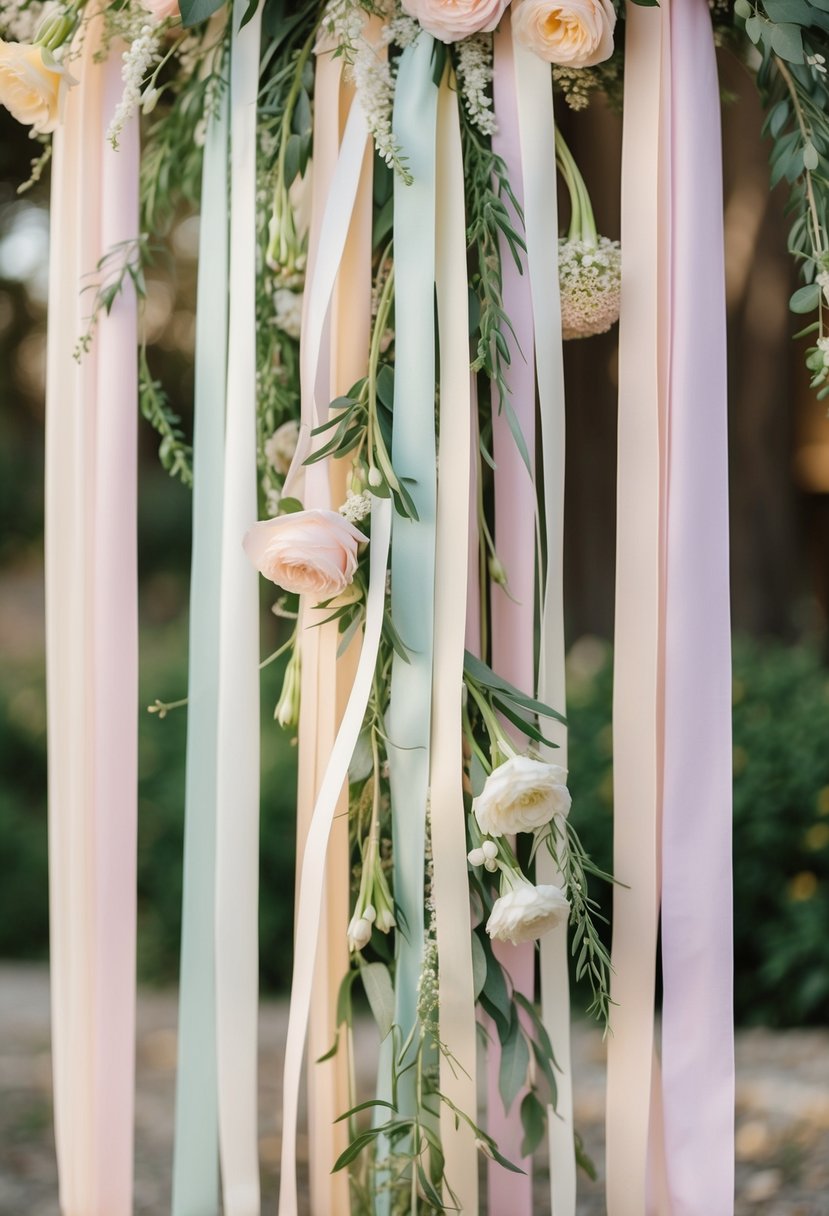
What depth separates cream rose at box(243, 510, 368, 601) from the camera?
98 centimetres

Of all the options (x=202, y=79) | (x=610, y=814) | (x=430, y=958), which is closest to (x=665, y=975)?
(x=430, y=958)

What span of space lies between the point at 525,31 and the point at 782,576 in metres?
3.05

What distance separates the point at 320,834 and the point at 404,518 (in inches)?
14.0

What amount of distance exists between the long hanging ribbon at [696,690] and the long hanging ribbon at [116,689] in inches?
25.4

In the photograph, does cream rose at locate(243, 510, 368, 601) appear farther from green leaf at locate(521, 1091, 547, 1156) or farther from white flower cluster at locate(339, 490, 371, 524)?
green leaf at locate(521, 1091, 547, 1156)

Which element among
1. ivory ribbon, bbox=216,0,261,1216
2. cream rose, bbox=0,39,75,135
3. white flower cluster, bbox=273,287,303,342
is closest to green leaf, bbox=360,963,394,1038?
ivory ribbon, bbox=216,0,261,1216

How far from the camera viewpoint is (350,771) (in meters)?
1.12

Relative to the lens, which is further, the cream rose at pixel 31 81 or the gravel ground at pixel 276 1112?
the gravel ground at pixel 276 1112

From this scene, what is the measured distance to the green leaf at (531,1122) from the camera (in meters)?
1.15

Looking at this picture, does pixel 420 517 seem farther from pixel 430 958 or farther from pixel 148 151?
pixel 148 151

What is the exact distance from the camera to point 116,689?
3.98ft

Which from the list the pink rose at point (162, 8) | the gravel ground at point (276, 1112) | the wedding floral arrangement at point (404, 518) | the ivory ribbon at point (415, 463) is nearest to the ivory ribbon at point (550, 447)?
the wedding floral arrangement at point (404, 518)

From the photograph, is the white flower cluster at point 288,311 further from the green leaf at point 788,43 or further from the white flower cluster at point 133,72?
the green leaf at point 788,43

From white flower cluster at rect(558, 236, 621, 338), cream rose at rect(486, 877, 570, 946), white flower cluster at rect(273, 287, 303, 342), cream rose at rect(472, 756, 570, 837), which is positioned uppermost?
white flower cluster at rect(273, 287, 303, 342)
